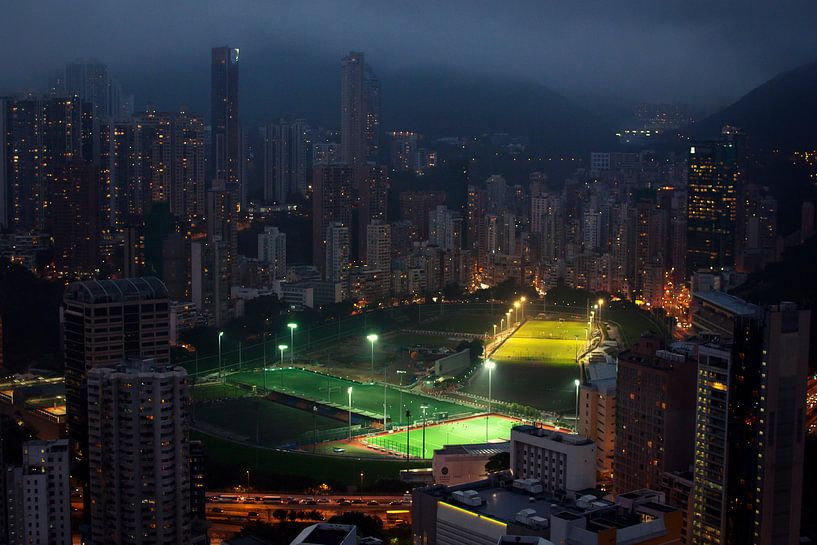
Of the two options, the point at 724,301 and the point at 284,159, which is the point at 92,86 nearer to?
the point at 284,159

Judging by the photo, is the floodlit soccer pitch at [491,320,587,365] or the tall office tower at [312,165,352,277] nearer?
the floodlit soccer pitch at [491,320,587,365]

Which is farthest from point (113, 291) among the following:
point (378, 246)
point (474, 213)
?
point (474, 213)

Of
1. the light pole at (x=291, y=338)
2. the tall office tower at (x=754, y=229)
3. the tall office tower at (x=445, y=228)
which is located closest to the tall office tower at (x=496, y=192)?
the tall office tower at (x=445, y=228)

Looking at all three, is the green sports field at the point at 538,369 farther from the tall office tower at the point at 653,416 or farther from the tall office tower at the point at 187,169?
the tall office tower at the point at 187,169

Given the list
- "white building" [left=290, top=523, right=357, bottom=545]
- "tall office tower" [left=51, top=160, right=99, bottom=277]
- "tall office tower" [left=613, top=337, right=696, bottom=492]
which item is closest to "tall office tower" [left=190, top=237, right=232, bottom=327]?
"tall office tower" [left=51, top=160, right=99, bottom=277]

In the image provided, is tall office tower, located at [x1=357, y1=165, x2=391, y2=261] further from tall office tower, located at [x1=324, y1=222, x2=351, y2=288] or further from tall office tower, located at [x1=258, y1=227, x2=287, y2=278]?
tall office tower, located at [x1=258, y1=227, x2=287, y2=278]

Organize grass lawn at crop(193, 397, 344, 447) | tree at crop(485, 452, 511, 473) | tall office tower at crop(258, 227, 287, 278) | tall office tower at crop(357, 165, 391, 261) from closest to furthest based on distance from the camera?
tree at crop(485, 452, 511, 473) < grass lawn at crop(193, 397, 344, 447) < tall office tower at crop(258, 227, 287, 278) < tall office tower at crop(357, 165, 391, 261)
